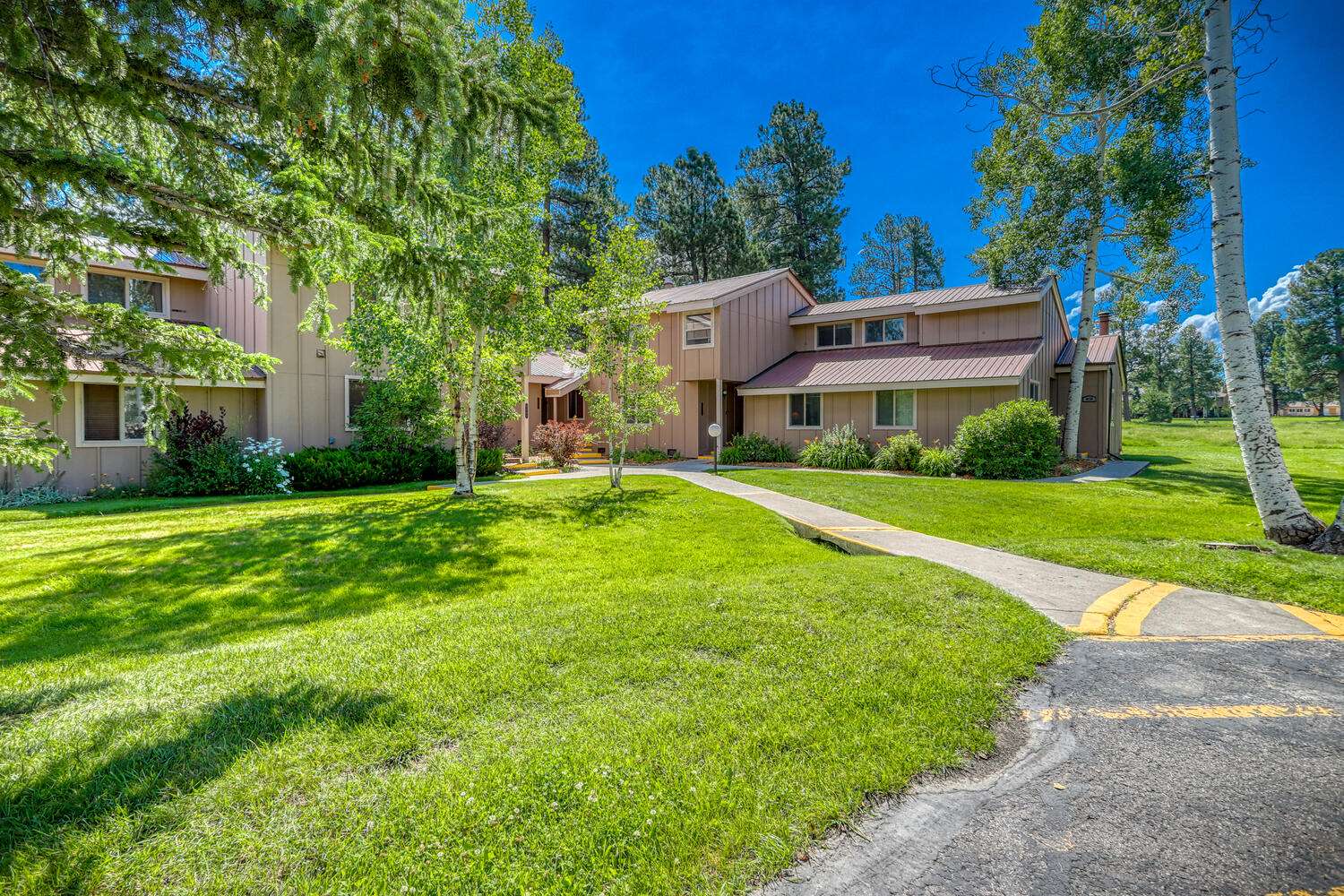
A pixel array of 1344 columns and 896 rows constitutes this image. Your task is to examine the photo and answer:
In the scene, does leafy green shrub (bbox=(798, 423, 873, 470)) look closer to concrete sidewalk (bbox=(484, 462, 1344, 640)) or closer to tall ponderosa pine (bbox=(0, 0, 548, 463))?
concrete sidewalk (bbox=(484, 462, 1344, 640))

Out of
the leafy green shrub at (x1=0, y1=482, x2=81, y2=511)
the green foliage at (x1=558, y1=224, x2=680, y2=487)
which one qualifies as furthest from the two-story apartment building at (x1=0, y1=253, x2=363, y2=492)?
the green foliage at (x1=558, y1=224, x2=680, y2=487)

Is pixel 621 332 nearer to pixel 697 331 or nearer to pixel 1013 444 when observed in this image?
pixel 697 331

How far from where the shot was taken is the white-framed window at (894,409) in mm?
17731

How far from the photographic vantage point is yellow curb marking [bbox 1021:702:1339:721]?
3033 millimetres

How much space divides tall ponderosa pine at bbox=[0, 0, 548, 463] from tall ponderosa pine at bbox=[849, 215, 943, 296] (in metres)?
41.7

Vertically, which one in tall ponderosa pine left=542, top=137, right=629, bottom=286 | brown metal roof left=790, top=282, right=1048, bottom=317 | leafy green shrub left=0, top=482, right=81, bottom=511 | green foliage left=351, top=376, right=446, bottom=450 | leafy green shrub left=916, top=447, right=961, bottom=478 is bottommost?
leafy green shrub left=0, top=482, right=81, bottom=511

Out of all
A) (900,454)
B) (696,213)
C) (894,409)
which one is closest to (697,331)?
(894,409)

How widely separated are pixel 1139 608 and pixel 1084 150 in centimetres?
1846

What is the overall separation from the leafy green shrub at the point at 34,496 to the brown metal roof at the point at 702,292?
46.9 feet

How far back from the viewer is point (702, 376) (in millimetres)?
19672

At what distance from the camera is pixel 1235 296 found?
7.32 meters

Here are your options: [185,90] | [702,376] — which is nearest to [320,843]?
[185,90]

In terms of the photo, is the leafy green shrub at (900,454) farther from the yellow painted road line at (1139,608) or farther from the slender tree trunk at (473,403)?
the slender tree trunk at (473,403)

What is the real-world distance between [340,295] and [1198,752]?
18.0 m
